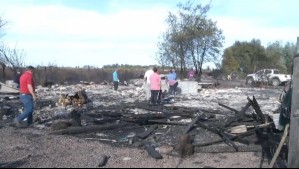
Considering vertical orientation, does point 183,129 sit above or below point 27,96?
below

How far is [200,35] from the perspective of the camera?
45.2 metres

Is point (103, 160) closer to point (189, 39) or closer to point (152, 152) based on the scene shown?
point (152, 152)

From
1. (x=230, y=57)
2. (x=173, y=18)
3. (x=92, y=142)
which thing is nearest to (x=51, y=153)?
(x=92, y=142)

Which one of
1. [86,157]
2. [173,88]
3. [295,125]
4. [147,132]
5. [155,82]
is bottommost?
[86,157]

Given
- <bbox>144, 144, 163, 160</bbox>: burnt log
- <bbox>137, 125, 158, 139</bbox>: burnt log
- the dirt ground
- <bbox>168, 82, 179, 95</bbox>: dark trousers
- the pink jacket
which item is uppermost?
the pink jacket

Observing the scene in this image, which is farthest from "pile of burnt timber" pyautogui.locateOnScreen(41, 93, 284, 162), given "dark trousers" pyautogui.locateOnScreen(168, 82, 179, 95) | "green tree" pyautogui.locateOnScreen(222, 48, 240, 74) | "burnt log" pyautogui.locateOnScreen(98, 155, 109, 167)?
"green tree" pyautogui.locateOnScreen(222, 48, 240, 74)

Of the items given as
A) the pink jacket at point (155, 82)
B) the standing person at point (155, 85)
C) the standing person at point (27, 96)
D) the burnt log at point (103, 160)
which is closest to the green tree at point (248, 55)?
the standing person at point (155, 85)

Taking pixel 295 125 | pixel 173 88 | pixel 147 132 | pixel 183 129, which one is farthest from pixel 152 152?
pixel 173 88

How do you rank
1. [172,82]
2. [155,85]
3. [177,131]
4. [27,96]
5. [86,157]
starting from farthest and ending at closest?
[172,82], [155,85], [27,96], [177,131], [86,157]

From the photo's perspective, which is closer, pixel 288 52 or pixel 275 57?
pixel 275 57

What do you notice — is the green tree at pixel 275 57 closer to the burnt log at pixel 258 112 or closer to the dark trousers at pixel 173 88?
the dark trousers at pixel 173 88

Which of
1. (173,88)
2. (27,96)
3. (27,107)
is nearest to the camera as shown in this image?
(27,107)

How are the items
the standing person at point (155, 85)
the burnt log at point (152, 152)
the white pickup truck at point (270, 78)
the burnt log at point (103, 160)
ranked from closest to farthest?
1. the burnt log at point (103, 160)
2. the burnt log at point (152, 152)
3. the standing person at point (155, 85)
4. the white pickup truck at point (270, 78)

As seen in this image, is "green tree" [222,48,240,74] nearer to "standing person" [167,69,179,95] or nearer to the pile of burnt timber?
"standing person" [167,69,179,95]
